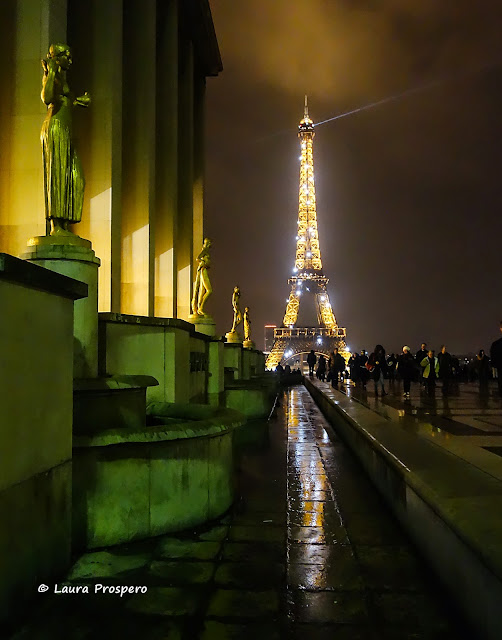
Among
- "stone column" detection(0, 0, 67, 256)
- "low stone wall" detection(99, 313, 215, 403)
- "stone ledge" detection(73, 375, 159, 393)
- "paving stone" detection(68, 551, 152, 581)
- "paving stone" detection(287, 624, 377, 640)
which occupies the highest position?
"stone column" detection(0, 0, 67, 256)

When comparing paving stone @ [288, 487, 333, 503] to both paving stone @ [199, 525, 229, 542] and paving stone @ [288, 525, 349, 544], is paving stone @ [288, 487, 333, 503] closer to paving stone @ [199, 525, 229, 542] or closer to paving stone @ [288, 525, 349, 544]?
paving stone @ [288, 525, 349, 544]

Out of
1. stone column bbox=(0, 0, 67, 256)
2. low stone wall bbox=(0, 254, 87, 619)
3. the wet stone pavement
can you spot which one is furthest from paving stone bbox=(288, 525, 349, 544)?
stone column bbox=(0, 0, 67, 256)

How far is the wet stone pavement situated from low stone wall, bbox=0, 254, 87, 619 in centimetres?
24

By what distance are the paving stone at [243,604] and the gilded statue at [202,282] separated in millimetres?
10462

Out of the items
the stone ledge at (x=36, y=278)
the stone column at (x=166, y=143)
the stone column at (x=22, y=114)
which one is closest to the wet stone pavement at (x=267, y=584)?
the stone ledge at (x=36, y=278)

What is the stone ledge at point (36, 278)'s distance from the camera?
283 centimetres

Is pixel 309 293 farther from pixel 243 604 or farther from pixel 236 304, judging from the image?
pixel 243 604

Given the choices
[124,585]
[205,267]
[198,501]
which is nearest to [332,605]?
[124,585]

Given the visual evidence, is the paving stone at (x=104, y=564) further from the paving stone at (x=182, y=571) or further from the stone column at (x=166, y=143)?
the stone column at (x=166, y=143)

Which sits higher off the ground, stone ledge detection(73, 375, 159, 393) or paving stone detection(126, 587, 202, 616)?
stone ledge detection(73, 375, 159, 393)

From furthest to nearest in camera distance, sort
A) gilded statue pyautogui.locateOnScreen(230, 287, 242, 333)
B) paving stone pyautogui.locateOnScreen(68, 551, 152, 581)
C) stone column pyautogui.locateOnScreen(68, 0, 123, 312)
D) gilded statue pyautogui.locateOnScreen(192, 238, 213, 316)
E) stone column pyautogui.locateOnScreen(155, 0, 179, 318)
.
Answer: gilded statue pyautogui.locateOnScreen(230, 287, 242, 333)
stone column pyautogui.locateOnScreen(155, 0, 179, 318)
stone column pyautogui.locateOnScreen(68, 0, 123, 312)
gilded statue pyautogui.locateOnScreen(192, 238, 213, 316)
paving stone pyautogui.locateOnScreen(68, 551, 152, 581)

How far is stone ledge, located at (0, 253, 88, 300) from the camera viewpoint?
283 centimetres

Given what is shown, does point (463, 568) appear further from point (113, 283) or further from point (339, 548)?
point (113, 283)

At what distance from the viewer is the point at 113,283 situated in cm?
1354
